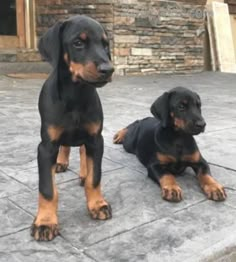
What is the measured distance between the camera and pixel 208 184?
2.84 meters

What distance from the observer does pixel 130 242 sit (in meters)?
2.19

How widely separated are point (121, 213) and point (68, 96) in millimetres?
720

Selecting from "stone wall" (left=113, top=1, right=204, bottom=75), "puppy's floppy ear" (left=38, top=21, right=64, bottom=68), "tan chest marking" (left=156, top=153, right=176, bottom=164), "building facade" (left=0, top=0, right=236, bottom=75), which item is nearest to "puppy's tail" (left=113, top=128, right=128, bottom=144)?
"tan chest marking" (left=156, top=153, right=176, bottom=164)

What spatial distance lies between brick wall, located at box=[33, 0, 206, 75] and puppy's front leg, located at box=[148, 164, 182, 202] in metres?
6.82

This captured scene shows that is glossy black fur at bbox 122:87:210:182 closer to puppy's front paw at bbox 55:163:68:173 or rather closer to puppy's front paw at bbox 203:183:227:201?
puppy's front paw at bbox 203:183:227:201

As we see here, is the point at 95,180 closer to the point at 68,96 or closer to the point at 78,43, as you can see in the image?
the point at 68,96

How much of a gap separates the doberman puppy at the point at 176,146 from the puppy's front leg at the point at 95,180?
1.47 feet

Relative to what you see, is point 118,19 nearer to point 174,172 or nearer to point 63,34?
point 174,172

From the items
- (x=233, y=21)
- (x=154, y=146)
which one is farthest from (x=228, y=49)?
(x=154, y=146)

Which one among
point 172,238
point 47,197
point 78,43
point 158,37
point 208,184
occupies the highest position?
point 158,37

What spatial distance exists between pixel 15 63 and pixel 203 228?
724 centimetres

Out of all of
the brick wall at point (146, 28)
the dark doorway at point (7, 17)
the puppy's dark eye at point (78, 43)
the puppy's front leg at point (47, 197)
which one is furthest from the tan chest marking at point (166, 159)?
the dark doorway at point (7, 17)

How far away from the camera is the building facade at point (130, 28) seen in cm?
941

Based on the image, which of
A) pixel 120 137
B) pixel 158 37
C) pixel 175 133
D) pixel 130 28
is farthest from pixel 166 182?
pixel 158 37
